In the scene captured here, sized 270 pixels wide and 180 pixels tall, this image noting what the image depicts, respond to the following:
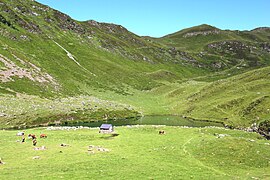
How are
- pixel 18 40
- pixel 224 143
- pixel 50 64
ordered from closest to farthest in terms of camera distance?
1. pixel 224 143
2. pixel 50 64
3. pixel 18 40

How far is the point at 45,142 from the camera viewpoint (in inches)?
2069

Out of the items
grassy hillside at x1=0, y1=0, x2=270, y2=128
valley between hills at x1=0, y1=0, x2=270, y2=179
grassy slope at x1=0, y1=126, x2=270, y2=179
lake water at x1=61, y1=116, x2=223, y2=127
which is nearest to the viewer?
grassy slope at x1=0, y1=126, x2=270, y2=179

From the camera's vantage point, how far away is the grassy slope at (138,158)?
36.5 m

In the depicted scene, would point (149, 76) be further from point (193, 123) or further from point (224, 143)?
point (224, 143)

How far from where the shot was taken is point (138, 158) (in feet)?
140

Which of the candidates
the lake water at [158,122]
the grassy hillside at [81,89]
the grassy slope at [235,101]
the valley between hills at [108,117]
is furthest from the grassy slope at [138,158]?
the grassy hillside at [81,89]

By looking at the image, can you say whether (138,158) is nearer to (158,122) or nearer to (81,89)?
(158,122)

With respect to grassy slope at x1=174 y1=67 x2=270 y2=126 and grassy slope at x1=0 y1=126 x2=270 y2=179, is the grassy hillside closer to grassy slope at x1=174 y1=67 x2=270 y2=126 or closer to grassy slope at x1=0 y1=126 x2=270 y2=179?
grassy slope at x1=174 y1=67 x2=270 y2=126

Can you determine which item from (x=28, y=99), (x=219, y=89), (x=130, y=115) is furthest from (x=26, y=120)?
(x=219, y=89)

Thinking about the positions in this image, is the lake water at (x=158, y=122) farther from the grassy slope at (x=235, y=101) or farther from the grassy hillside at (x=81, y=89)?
the grassy slope at (x=235, y=101)

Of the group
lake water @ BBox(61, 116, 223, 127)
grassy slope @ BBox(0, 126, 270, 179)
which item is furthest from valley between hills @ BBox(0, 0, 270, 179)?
lake water @ BBox(61, 116, 223, 127)

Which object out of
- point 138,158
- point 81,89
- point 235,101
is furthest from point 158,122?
point 81,89

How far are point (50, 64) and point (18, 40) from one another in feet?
94.3

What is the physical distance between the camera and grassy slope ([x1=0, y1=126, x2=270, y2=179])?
120ft
